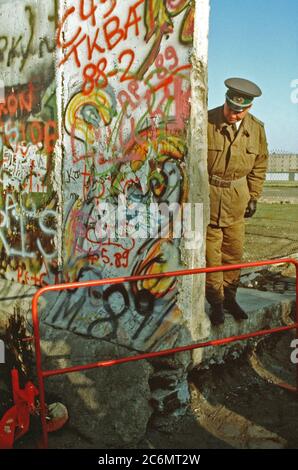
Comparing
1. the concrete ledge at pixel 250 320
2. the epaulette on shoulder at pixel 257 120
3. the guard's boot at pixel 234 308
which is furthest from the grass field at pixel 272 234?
the epaulette on shoulder at pixel 257 120

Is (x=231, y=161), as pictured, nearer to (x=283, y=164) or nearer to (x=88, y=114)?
(x=88, y=114)

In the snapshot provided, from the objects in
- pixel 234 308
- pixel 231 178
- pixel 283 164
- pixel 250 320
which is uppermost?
pixel 283 164

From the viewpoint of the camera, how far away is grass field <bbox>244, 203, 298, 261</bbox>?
926 centimetres

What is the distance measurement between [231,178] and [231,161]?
171 mm

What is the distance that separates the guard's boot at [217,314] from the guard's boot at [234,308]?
0.24 meters

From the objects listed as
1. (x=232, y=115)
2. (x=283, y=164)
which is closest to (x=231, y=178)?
(x=232, y=115)

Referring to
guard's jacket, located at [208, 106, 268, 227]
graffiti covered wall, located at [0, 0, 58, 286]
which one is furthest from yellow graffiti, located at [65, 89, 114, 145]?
guard's jacket, located at [208, 106, 268, 227]

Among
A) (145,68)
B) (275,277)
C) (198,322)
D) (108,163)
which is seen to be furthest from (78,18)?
(275,277)

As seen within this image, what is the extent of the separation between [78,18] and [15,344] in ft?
10.1

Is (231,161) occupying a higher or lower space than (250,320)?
higher

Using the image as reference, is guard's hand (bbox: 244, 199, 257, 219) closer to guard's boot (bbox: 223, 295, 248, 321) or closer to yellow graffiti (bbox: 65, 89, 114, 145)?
guard's boot (bbox: 223, 295, 248, 321)

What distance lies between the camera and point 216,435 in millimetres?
3771

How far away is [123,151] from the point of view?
14.4 ft
